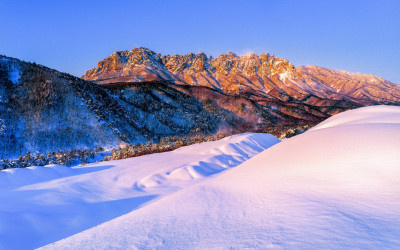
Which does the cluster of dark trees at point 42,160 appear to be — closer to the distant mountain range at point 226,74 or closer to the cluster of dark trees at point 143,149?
the cluster of dark trees at point 143,149

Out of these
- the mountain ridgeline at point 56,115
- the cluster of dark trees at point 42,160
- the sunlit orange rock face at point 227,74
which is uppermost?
the sunlit orange rock face at point 227,74

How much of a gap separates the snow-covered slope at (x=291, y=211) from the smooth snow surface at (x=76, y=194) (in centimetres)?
161

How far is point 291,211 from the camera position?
246 cm

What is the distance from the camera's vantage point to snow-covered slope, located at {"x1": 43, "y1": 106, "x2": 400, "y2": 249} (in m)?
1.86

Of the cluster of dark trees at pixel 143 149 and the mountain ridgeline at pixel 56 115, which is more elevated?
the mountain ridgeline at pixel 56 115

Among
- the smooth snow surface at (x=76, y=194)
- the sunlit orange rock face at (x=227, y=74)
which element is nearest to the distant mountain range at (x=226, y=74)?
the sunlit orange rock face at (x=227, y=74)

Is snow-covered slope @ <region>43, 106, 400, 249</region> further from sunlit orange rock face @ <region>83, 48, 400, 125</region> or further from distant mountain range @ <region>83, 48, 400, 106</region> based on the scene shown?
distant mountain range @ <region>83, 48, 400, 106</region>

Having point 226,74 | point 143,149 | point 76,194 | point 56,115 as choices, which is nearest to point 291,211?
point 76,194

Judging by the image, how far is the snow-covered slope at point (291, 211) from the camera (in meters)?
1.86

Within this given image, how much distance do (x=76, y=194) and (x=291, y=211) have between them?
5247 mm

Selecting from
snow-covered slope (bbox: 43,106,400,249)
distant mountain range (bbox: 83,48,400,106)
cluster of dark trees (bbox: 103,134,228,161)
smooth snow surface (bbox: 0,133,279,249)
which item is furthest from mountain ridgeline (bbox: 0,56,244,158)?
distant mountain range (bbox: 83,48,400,106)

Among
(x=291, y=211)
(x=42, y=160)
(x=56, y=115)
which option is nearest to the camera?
(x=291, y=211)

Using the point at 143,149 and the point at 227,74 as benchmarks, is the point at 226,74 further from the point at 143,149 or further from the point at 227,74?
the point at 143,149

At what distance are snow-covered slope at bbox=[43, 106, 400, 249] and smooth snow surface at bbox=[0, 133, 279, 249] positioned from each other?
63.4 inches
